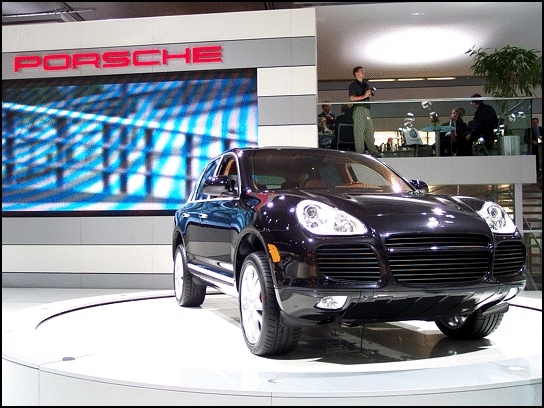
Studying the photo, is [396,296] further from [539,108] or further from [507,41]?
[507,41]

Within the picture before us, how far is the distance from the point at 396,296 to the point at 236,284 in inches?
51.7

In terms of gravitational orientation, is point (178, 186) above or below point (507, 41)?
below

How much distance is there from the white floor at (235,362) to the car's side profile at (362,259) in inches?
11.6

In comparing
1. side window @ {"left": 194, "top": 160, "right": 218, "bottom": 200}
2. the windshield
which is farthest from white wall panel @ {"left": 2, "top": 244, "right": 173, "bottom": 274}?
the windshield

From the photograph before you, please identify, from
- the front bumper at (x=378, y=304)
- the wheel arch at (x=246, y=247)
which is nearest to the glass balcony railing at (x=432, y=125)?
the wheel arch at (x=246, y=247)

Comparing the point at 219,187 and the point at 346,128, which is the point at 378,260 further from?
the point at 346,128

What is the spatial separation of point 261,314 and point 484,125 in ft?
23.9

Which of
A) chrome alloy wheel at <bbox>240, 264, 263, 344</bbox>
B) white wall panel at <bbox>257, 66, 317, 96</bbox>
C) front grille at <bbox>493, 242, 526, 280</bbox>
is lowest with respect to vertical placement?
chrome alloy wheel at <bbox>240, 264, 263, 344</bbox>

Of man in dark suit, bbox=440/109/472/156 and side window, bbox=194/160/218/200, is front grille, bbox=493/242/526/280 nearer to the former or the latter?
side window, bbox=194/160/218/200

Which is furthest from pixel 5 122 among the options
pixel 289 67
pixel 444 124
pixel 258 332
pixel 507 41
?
pixel 507 41

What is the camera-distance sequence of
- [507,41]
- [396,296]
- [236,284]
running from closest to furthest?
[396,296]
[236,284]
[507,41]

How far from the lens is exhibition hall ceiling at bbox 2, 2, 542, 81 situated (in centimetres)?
1229

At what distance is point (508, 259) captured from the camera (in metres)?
4.14

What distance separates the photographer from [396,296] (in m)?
3.71
